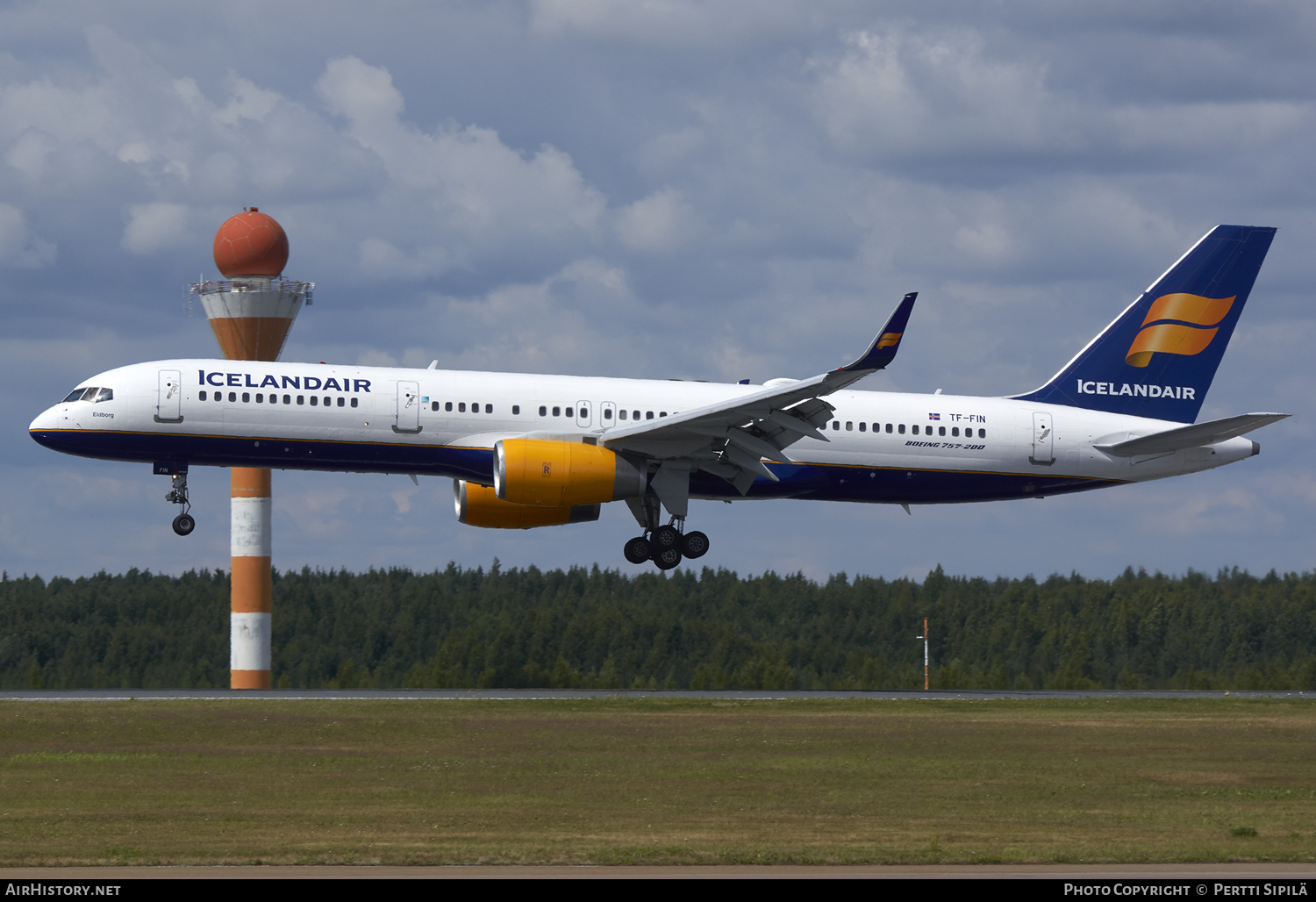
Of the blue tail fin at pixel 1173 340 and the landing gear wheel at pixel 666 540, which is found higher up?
the blue tail fin at pixel 1173 340

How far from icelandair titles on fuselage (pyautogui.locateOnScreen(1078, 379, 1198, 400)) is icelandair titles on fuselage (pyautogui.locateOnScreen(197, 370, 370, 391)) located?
76.0ft

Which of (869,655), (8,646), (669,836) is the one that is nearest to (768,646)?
(869,655)

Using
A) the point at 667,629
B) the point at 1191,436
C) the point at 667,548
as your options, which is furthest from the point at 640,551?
the point at 667,629

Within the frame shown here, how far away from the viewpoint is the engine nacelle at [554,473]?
42406 millimetres

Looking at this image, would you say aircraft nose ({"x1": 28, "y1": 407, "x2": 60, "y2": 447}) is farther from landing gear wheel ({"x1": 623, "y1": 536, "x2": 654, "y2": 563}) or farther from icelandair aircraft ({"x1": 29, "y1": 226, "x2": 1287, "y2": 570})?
landing gear wheel ({"x1": 623, "y1": 536, "x2": 654, "y2": 563})

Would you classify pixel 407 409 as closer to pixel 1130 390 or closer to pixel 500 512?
pixel 500 512

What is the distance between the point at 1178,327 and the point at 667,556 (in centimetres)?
1935

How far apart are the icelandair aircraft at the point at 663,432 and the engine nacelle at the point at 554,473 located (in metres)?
0.05

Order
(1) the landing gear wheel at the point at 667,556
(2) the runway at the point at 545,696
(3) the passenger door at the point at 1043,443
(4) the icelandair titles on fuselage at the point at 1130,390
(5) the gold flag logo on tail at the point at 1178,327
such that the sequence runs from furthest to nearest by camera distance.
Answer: (5) the gold flag logo on tail at the point at 1178,327 → (4) the icelandair titles on fuselage at the point at 1130,390 → (2) the runway at the point at 545,696 → (3) the passenger door at the point at 1043,443 → (1) the landing gear wheel at the point at 667,556

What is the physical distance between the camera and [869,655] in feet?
420

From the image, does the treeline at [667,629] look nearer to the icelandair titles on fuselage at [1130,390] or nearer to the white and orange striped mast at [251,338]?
the white and orange striped mast at [251,338]

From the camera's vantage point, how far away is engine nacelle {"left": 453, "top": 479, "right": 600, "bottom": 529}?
4753cm

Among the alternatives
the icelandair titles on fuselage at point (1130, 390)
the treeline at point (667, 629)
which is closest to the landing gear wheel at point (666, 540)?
the icelandair titles on fuselage at point (1130, 390)
